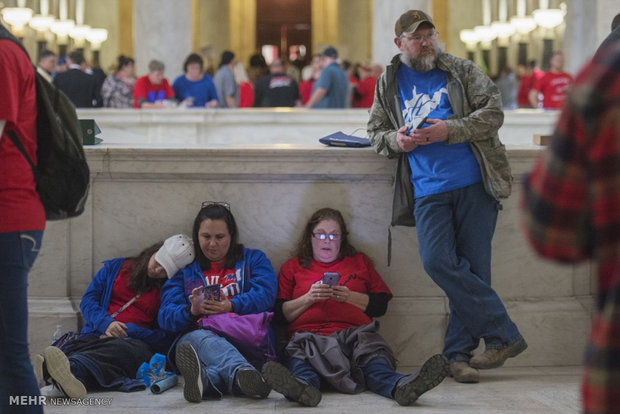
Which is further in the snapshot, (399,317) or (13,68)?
(399,317)

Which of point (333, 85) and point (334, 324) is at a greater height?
point (333, 85)

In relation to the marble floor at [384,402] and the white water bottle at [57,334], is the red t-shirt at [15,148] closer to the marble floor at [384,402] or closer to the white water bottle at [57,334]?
the marble floor at [384,402]

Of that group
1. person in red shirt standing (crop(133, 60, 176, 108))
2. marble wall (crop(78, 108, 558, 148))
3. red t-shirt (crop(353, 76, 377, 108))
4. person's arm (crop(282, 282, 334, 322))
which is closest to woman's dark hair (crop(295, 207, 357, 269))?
person's arm (crop(282, 282, 334, 322))

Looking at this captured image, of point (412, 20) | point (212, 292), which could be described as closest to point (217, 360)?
point (212, 292)

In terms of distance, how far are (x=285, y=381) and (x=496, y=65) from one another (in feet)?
84.3

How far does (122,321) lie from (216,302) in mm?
622

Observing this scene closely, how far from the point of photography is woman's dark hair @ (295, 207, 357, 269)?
568 centimetres

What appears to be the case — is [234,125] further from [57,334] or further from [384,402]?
[384,402]

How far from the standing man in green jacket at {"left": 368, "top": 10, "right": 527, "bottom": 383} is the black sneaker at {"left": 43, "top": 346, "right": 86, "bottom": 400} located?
203 centimetres

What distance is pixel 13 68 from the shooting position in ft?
11.1

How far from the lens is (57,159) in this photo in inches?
→ 139

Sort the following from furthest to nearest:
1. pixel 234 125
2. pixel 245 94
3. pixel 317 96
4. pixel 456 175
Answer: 1. pixel 245 94
2. pixel 317 96
3. pixel 234 125
4. pixel 456 175

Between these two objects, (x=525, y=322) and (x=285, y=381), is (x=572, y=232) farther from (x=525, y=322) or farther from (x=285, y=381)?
(x=525, y=322)

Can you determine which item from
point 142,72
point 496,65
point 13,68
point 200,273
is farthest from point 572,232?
point 496,65
